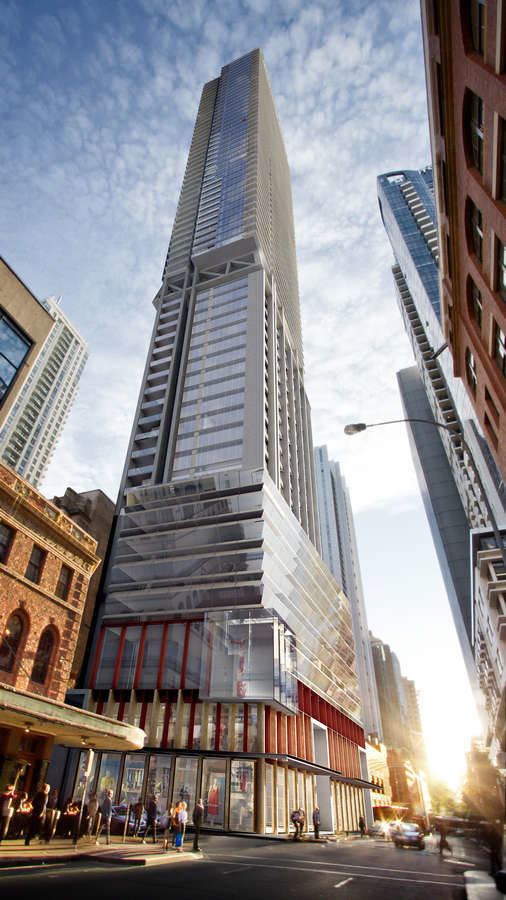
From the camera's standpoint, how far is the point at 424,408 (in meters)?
132

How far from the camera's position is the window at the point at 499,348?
22422 mm

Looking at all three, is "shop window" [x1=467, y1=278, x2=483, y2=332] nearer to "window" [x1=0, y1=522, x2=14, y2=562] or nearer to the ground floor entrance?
"window" [x1=0, y1=522, x2=14, y2=562]

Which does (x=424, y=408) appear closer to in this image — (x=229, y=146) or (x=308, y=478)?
(x=308, y=478)

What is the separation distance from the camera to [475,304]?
25.5m

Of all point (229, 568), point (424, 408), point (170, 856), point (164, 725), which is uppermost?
point (424, 408)

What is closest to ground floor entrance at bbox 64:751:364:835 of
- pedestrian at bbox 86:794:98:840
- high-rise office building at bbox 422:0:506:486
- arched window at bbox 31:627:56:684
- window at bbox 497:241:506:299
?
pedestrian at bbox 86:794:98:840

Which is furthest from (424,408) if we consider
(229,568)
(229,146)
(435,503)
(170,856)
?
(170,856)

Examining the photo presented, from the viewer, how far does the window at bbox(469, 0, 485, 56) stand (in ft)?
52.4

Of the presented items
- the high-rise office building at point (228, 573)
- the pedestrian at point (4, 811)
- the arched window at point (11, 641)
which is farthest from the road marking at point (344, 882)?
the high-rise office building at point (228, 573)

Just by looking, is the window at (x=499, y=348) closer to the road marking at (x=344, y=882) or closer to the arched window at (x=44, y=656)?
the road marking at (x=344, y=882)

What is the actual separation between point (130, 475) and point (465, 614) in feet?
232

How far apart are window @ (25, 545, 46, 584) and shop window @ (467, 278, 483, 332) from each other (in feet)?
79.0

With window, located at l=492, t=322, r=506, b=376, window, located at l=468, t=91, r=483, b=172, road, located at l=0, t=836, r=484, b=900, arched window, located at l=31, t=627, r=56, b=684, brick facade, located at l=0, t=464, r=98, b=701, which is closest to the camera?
road, located at l=0, t=836, r=484, b=900

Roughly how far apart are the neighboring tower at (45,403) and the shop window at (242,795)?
317 ft
